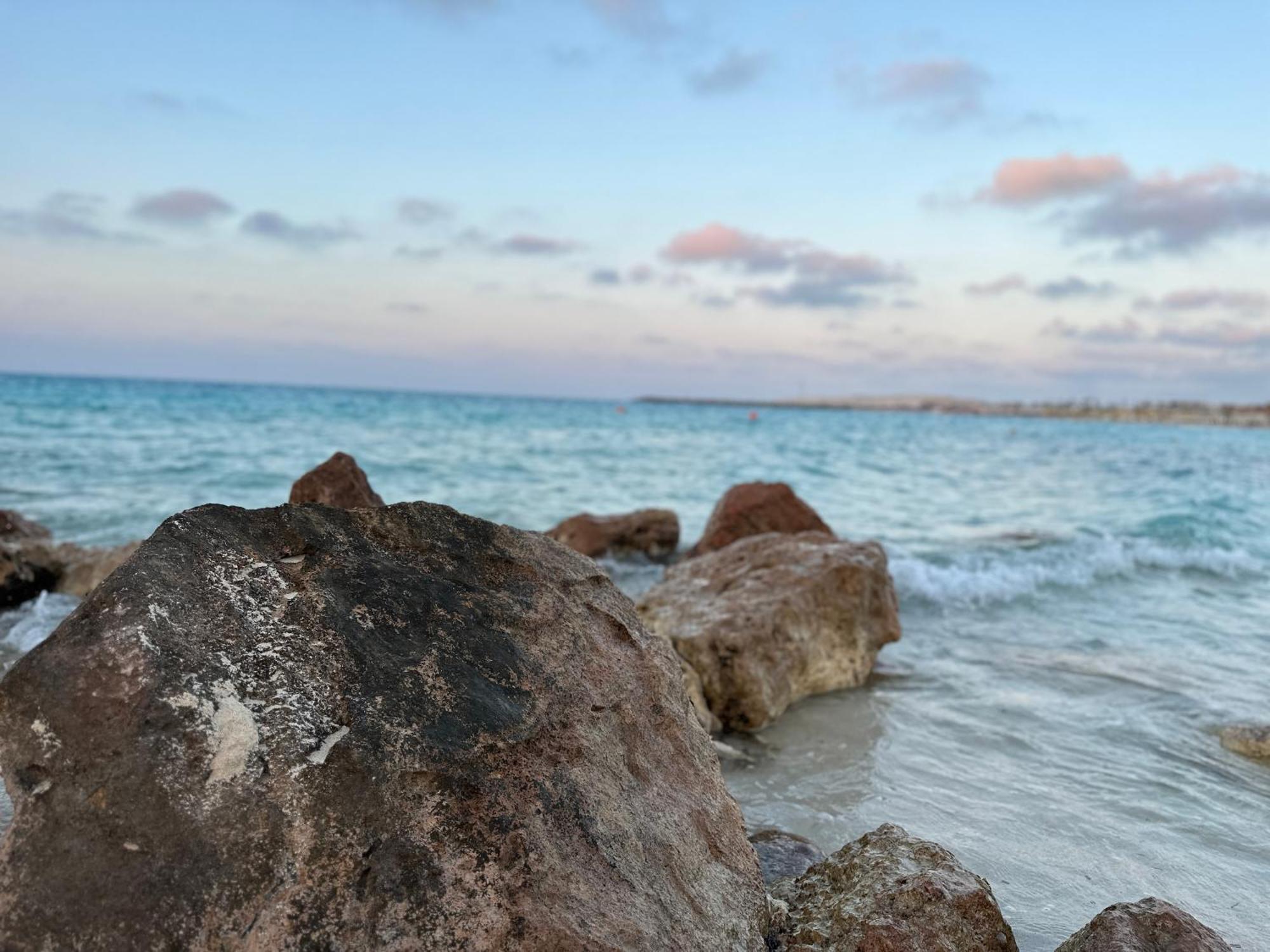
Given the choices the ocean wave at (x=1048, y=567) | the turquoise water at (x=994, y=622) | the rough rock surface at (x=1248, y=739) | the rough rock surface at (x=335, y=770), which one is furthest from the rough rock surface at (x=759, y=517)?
the rough rock surface at (x=335, y=770)

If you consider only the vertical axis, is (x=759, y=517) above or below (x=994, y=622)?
above

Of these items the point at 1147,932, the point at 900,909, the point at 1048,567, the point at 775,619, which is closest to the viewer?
the point at 1147,932

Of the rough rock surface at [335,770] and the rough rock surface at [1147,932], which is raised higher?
the rough rock surface at [335,770]

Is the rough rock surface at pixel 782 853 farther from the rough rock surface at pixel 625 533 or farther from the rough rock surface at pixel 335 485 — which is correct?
the rough rock surface at pixel 625 533

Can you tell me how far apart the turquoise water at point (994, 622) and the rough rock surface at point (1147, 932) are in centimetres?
64

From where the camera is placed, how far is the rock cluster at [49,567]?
662 cm

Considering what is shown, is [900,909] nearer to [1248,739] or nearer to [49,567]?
[1248,739]

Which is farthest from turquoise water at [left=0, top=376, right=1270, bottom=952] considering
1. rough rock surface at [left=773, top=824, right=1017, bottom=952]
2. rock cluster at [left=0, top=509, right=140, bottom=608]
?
rough rock surface at [left=773, top=824, right=1017, bottom=952]

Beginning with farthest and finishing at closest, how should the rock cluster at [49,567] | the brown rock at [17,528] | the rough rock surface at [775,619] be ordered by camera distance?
1. the brown rock at [17,528]
2. the rock cluster at [49,567]
3. the rough rock surface at [775,619]

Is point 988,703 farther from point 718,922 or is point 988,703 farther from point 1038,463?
point 1038,463

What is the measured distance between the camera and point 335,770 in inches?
80.0

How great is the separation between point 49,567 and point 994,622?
7.77 metres

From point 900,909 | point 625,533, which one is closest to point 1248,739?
point 900,909

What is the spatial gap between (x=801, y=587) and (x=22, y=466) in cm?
1570
